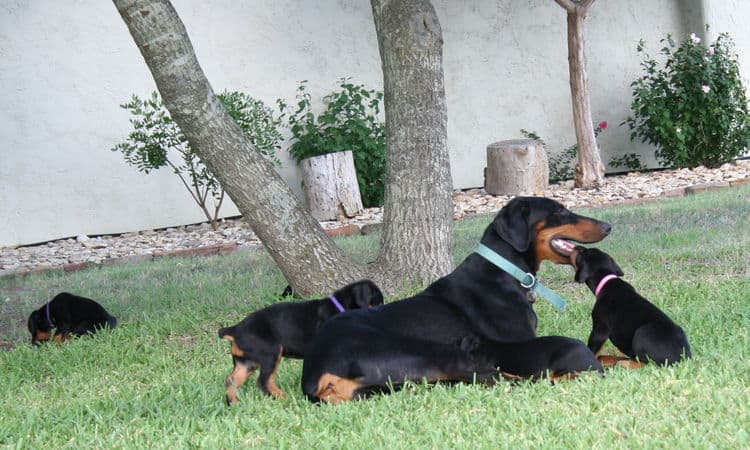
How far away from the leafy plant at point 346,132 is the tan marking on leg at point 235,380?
8.19 m

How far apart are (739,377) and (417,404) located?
4.58 feet

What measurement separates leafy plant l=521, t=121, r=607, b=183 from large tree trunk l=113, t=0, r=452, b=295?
7.70 meters

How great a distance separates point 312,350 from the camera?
168 inches

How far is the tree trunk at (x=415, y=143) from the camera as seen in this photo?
6766 mm

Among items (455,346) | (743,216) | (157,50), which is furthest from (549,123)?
(455,346)

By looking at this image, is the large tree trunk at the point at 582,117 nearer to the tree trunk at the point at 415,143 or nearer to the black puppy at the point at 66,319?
the tree trunk at the point at 415,143

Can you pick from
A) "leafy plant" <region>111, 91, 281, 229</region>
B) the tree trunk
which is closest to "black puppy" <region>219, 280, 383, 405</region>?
the tree trunk

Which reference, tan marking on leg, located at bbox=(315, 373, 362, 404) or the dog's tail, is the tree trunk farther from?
tan marking on leg, located at bbox=(315, 373, 362, 404)

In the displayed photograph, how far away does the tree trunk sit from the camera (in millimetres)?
6766

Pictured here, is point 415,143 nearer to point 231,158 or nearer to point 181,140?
point 231,158

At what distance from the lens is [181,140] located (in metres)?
11.4

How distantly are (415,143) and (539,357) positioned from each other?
286cm

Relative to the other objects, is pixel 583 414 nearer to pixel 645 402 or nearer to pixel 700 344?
pixel 645 402

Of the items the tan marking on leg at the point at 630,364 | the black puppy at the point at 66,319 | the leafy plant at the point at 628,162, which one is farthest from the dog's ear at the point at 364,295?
the leafy plant at the point at 628,162
